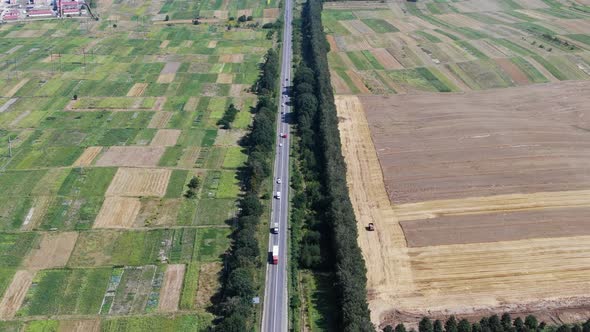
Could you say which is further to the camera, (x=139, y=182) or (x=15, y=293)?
(x=139, y=182)

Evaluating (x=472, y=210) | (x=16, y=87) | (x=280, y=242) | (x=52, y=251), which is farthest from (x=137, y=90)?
(x=472, y=210)

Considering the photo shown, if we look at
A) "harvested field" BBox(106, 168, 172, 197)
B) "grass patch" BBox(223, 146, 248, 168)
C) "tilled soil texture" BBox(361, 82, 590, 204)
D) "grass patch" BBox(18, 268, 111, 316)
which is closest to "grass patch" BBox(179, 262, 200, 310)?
"grass patch" BBox(18, 268, 111, 316)

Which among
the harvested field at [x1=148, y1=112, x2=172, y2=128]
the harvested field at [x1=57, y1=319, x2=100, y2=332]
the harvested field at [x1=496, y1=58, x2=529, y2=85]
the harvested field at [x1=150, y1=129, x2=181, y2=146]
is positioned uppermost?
the harvested field at [x1=496, y1=58, x2=529, y2=85]

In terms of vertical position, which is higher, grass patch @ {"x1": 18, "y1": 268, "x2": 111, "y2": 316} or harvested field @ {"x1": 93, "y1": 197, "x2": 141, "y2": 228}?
harvested field @ {"x1": 93, "y1": 197, "x2": 141, "y2": 228}

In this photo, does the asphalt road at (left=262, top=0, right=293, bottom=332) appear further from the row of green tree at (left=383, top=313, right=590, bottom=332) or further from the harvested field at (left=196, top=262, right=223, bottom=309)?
the row of green tree at (left=383, top=313, right=590, bottom=332)

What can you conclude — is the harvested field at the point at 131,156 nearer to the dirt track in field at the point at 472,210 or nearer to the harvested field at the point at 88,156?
the harvested field at the point at 88,156

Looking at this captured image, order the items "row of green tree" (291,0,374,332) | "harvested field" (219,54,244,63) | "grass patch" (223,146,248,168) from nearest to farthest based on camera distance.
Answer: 1. "row of green tree" (291,0,374,332)
2. "grass patch" (223,146,248,168)
3. "harvested field" (219,54,244,63)

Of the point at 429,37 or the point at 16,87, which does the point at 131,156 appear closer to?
the point at 16,87
